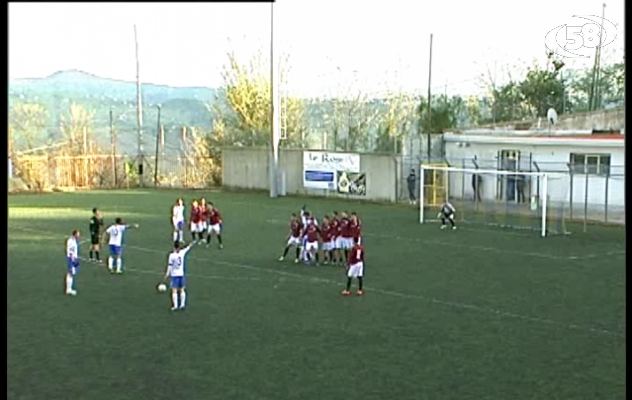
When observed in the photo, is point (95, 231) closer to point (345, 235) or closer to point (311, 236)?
point (311, 236)

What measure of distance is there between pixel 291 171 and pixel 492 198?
11.6m

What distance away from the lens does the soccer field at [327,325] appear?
39.7 ft

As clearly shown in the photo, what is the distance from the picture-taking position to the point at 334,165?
45.1 meters

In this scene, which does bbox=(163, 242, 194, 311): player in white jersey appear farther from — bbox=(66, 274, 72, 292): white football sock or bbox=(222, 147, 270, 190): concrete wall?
bbox=(222, 147, 270, 190): concrete wall

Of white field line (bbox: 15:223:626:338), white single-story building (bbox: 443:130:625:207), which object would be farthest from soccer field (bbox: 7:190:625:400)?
white single-story building (bbox: 443:130:625:207)

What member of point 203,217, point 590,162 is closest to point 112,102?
point 590,162

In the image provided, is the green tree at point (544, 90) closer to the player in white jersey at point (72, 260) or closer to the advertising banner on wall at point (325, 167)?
the advertising banner on wall at point (325, 167)

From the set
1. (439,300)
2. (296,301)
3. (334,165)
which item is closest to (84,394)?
(296,301)

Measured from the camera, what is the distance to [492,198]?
42.3 metres

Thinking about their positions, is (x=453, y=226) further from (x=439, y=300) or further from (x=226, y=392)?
(x=226, y=392)

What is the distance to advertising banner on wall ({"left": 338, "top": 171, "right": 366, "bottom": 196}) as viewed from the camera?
144ft

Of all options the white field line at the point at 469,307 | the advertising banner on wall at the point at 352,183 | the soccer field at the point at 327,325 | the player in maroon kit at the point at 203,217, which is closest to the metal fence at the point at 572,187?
the advertising banner on wall at the point at 352,183

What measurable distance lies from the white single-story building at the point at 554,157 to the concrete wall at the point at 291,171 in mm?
3560

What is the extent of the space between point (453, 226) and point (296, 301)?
15257 millimetres
